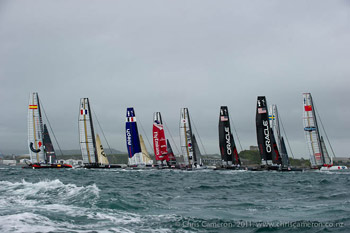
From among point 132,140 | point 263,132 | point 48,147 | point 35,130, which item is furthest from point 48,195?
point 132,140

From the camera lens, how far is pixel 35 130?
219ft

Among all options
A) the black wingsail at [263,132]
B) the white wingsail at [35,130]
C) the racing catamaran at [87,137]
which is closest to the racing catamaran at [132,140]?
the racing catamaran at [87,137]

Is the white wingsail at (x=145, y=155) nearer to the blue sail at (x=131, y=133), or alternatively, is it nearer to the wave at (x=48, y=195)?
the blue sail at (x=131, y=133)

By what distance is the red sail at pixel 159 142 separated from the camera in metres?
73.3

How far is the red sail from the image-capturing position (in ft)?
241

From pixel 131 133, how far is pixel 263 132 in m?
23.7

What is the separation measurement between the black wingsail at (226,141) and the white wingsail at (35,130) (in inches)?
1207

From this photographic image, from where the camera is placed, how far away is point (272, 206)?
16.1 metres

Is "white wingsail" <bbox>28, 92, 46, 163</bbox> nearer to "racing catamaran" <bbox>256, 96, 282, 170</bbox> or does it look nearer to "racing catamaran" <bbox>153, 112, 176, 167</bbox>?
"racing catamaran" <bbox>153, 112, 176, 167</bbox>

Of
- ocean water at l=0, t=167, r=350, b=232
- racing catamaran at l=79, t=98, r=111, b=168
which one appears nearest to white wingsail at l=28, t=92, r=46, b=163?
racing catamaran at l=79, t=98, r=111, b=168

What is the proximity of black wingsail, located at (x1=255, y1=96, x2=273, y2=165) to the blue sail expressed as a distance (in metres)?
21.9

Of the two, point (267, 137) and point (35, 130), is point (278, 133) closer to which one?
point (267, 137)

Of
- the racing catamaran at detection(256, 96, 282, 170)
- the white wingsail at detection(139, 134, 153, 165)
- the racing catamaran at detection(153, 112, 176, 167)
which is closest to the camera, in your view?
the racing catamaran at detection(256, 96, 282, 170)

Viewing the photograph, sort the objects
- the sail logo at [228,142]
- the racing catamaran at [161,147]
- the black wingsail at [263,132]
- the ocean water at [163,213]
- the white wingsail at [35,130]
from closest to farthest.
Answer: the ocean water at [163,213] → the black wingsail at [263,132] → the white wingsail at [35,130] → the sail logo at [228,142] → the racing catamaran at [161,147]
